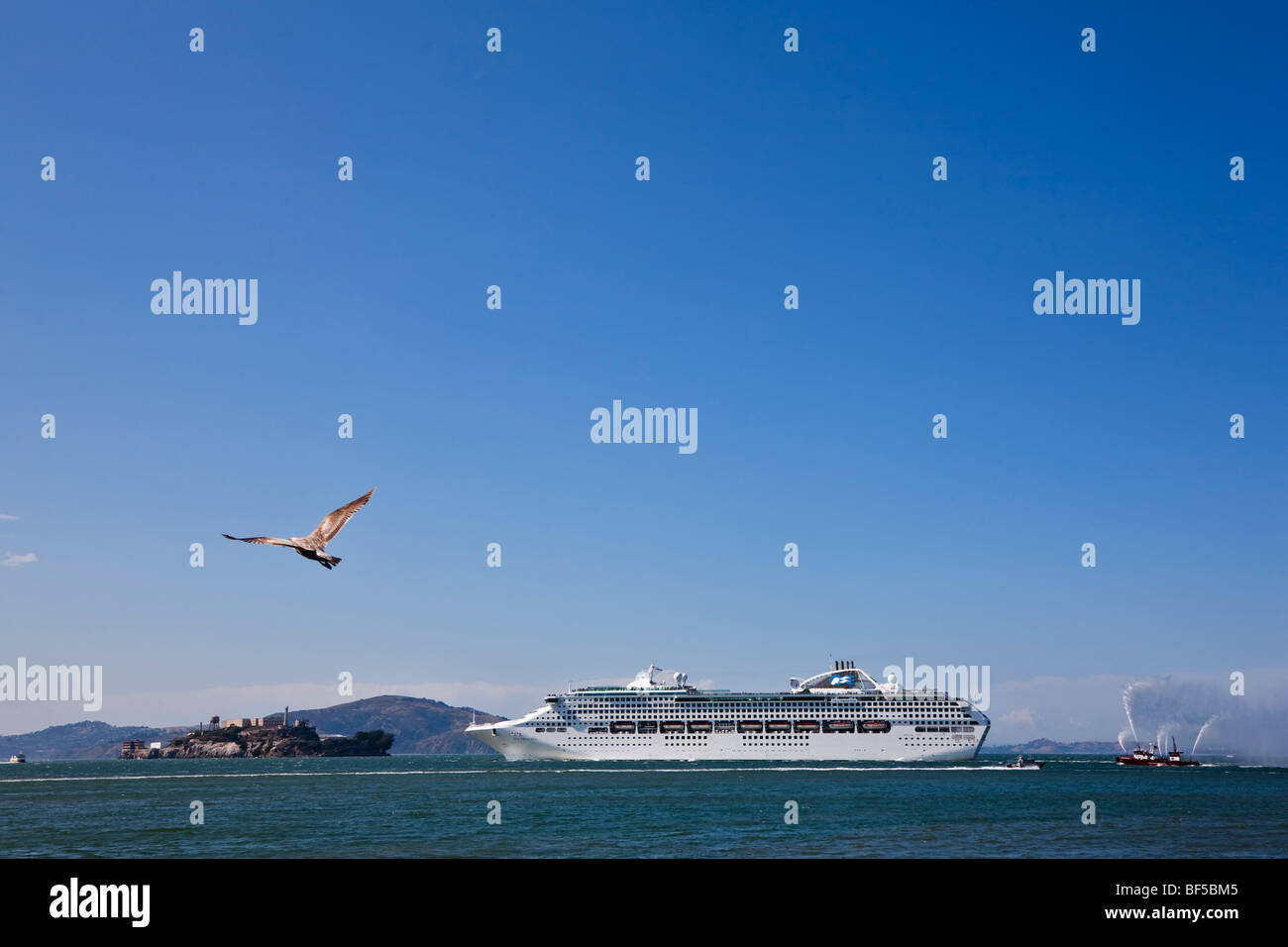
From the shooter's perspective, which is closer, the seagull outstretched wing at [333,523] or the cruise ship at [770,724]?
the seagull outstretched wing at [333,523]

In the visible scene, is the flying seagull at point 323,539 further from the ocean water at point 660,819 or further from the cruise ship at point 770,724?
the cruise ship at point 770,724

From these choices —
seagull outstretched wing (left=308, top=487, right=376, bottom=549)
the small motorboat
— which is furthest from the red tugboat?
seagull outstretched wing (left=308, top=487, right=376, bottom=549)

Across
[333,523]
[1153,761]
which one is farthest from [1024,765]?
[333,523]

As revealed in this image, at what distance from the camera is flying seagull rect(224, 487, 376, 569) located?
18.6 m

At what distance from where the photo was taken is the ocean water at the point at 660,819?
3778 cm

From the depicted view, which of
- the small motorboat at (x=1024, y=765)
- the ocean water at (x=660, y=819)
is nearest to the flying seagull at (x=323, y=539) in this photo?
the ocean water at (x=660, y=819)

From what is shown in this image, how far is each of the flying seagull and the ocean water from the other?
762 inches

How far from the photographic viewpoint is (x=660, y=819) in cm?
4741

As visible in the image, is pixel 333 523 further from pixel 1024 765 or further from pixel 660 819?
pixel 1024 765

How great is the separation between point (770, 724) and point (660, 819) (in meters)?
79.5

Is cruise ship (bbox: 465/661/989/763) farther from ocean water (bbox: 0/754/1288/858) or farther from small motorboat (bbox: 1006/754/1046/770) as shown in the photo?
ocean water (bbox: 0/754/1288/858)

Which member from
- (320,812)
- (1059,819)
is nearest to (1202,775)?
(1059,819)

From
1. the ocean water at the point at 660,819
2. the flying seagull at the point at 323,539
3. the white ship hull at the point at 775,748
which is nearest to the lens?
the flying seagull at the point at 323,539

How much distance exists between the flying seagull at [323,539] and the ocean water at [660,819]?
1935cm
